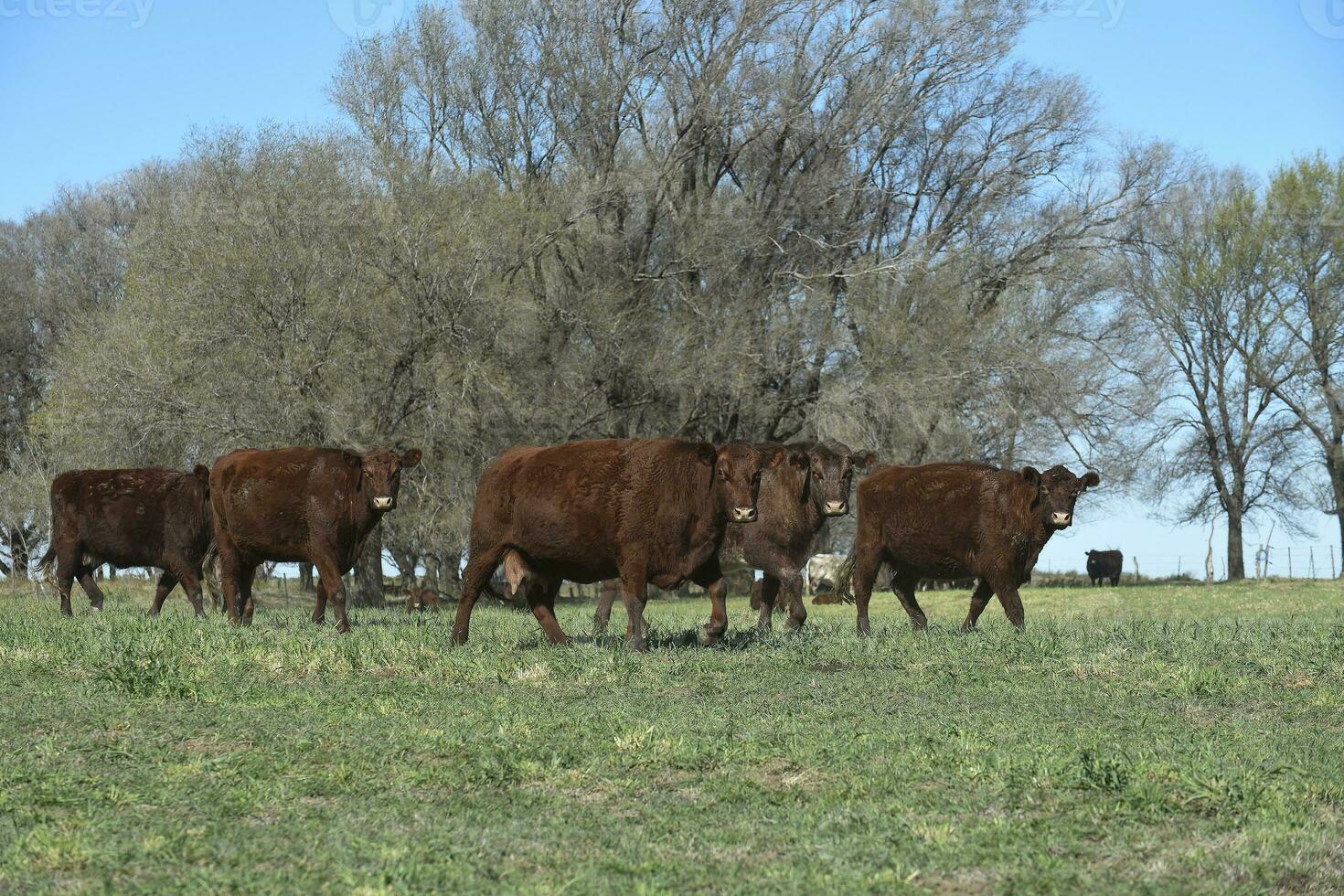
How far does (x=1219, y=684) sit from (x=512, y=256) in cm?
2370

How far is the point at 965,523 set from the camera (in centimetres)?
1469

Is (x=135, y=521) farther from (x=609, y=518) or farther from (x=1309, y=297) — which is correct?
(x=1309, y=297)

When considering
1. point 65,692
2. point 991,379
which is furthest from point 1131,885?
point 991,379

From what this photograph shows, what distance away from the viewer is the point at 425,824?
6.28 m

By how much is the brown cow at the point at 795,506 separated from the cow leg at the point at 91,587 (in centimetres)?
735

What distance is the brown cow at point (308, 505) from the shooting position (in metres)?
15.4

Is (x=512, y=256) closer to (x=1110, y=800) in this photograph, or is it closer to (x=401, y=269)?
(x=401, y=269)

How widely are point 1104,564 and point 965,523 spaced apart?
37.3 meters

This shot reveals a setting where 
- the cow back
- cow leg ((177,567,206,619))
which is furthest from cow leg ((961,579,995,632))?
cow leg ((177,567,206,619))

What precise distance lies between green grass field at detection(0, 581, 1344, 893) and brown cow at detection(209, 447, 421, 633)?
3.37m

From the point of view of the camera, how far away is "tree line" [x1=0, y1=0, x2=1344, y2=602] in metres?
29.1

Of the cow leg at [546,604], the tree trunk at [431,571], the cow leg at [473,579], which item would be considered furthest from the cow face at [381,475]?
the tree trunk at [431,571]

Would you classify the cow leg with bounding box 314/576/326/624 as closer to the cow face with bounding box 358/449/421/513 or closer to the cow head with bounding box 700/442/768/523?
the cow face with bounding box 358/449/421/513

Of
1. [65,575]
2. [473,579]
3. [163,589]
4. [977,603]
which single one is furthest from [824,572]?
[473,579]
